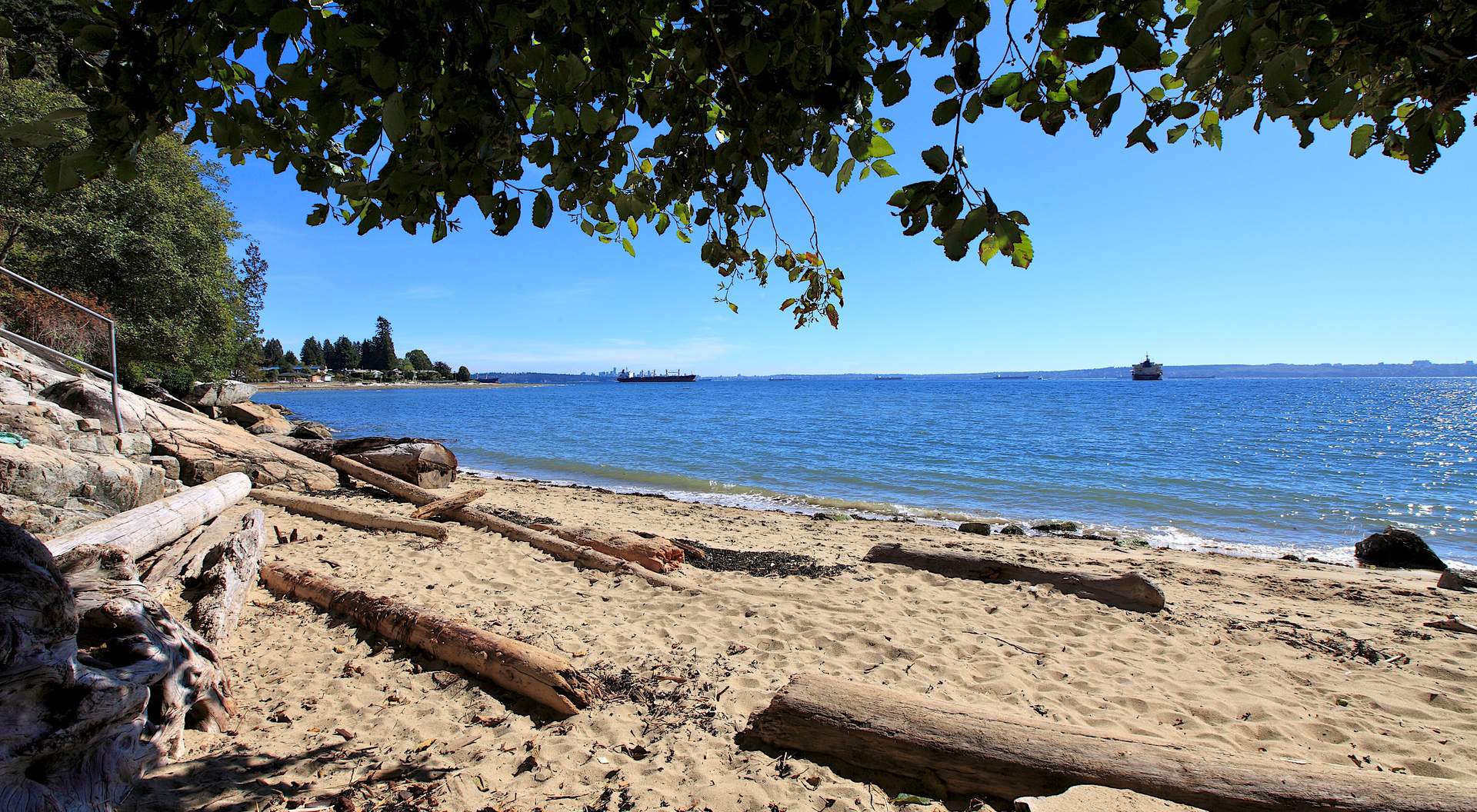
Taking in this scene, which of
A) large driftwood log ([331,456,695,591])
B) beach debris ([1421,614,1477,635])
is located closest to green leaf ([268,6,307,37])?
large driftwood log ([331,456,695,591])

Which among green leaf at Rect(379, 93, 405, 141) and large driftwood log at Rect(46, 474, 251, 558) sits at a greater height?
green leaf at Rect(379, 93, 405, 141)

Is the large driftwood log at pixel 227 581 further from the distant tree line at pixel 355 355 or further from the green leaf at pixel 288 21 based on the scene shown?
the distant tree line at pixel 355 355

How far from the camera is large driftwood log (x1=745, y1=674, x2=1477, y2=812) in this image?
2.74 metres

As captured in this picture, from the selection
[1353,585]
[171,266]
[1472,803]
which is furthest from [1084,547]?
[171,266]

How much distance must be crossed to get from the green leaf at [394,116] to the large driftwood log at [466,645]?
3.55 meters

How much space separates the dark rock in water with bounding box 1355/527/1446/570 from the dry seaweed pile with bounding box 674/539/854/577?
384 inches

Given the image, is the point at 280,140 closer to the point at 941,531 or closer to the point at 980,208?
the point at 980,208

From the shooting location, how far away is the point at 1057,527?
1261cm

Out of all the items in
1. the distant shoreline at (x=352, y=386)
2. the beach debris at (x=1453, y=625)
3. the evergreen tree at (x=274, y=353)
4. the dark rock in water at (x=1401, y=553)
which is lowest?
the dark rock in water at (x=1401, y=553)

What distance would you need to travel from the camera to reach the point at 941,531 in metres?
11.8

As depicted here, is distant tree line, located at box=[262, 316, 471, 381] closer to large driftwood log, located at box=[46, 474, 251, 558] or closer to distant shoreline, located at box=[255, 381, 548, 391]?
distant shoreline, located at box=[255, 381, 548, 391]

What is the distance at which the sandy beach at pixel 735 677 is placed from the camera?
3146 millimetres

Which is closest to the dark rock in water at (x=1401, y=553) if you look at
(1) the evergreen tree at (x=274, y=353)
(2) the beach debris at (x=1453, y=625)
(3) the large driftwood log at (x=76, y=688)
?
(2) the beach debris at (x=1453, y=625)

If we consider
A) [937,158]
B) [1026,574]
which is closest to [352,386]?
[1026,574]
